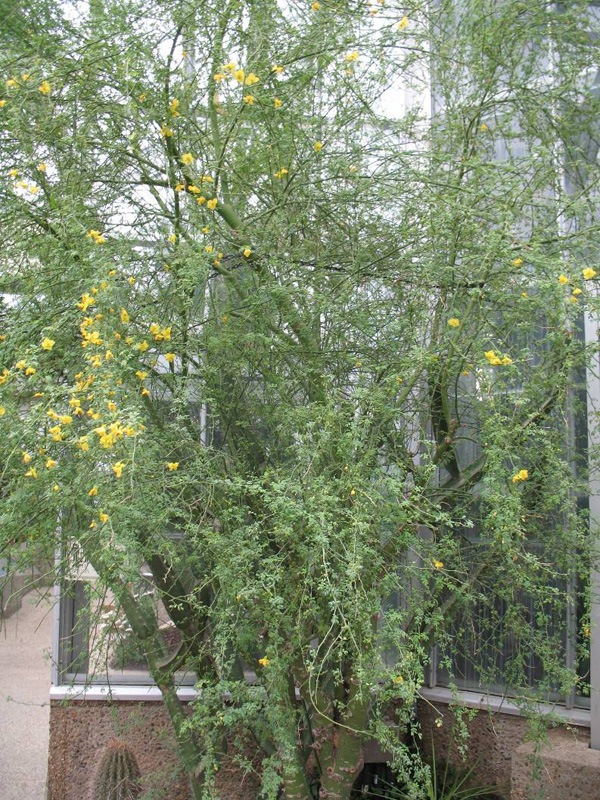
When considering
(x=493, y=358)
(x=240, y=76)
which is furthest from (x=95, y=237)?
(x=493, y=358)

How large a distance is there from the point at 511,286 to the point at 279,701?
7.29 ft

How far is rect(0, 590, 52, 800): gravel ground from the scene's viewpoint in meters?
6.50

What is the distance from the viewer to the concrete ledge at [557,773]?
4.21 metres

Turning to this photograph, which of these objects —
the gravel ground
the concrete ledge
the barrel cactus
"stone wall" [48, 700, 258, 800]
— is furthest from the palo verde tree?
the gravel ground

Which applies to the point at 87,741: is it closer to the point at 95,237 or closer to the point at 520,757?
the point at 520,757

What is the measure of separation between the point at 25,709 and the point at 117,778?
3714mm

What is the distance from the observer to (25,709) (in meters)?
8.28

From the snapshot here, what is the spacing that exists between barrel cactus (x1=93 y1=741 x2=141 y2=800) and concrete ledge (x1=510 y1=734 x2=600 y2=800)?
2.31 metres

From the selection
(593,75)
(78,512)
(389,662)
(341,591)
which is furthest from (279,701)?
(593,75)

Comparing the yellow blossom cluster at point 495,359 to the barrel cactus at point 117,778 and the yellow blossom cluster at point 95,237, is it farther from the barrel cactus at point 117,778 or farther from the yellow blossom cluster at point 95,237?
the barrel cactus at point 117,778

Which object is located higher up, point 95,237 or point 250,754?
point 95,237

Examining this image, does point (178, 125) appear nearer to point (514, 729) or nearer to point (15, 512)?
point (15, 512)

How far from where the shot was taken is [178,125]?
395 centimetres

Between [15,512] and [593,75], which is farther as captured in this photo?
[593,75]
